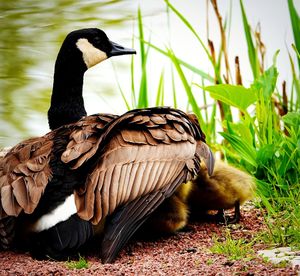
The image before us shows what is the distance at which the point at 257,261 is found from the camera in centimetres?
371

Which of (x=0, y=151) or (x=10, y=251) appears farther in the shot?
(x=0, y=151)

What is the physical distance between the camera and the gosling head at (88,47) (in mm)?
5797

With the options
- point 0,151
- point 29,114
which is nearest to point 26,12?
point 29,114

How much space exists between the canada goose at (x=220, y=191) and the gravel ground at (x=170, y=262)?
22cm

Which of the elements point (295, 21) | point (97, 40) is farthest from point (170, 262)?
point (295, 21)

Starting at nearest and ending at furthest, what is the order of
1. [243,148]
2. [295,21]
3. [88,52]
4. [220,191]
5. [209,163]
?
[209,163] < [220,191] < [243,148] < [88,52] < [295,21]

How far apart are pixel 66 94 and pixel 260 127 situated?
151cm

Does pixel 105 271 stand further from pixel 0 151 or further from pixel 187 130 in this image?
pixel 0 151

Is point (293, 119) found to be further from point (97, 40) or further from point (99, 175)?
point (99, 175)

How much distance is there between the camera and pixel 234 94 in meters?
5.38

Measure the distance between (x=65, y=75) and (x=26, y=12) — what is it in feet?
15.9

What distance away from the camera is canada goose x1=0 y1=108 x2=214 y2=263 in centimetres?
405

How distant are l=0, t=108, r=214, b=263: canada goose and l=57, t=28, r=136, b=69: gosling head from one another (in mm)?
1429

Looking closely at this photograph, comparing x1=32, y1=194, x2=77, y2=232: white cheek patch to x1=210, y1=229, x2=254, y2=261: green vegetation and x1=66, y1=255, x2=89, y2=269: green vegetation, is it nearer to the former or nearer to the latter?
x1=66, y1=255, x2=89, y2=269: green vegetation
